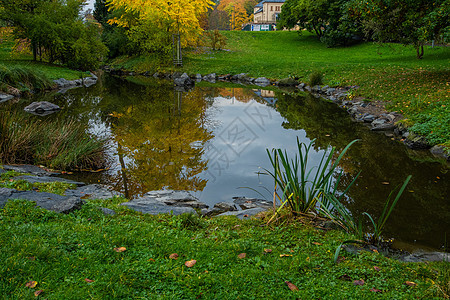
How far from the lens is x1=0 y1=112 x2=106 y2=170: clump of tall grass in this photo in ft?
22.9

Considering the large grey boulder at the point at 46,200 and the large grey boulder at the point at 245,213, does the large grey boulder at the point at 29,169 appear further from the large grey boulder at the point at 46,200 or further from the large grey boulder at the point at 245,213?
the large grey boulder at the point at 245,213

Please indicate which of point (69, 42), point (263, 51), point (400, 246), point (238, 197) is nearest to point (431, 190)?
point (400, 246)

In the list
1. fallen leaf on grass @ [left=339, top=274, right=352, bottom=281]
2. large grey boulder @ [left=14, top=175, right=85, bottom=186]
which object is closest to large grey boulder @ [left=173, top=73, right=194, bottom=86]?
large grey boulder @ [left=14, top=175, right=85, bottom=186]

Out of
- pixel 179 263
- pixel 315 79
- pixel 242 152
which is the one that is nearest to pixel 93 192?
pixel 179 263

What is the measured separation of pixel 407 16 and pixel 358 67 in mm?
7624

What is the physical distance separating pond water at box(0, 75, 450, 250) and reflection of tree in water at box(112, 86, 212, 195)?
2 centimetres

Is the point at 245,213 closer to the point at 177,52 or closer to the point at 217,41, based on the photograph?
the point at 177,52

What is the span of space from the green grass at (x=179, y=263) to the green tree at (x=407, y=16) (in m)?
11.6

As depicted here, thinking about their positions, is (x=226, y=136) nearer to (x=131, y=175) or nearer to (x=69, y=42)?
(x=131, y=175)

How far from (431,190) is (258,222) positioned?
3.90 m

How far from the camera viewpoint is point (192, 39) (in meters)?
29.2

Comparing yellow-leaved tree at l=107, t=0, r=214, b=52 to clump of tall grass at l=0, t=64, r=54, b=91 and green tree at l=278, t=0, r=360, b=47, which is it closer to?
clump of tall grass at l=0, t=64, r=54, b=91

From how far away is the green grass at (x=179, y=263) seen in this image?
2857 mm

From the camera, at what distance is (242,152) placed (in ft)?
29.2
